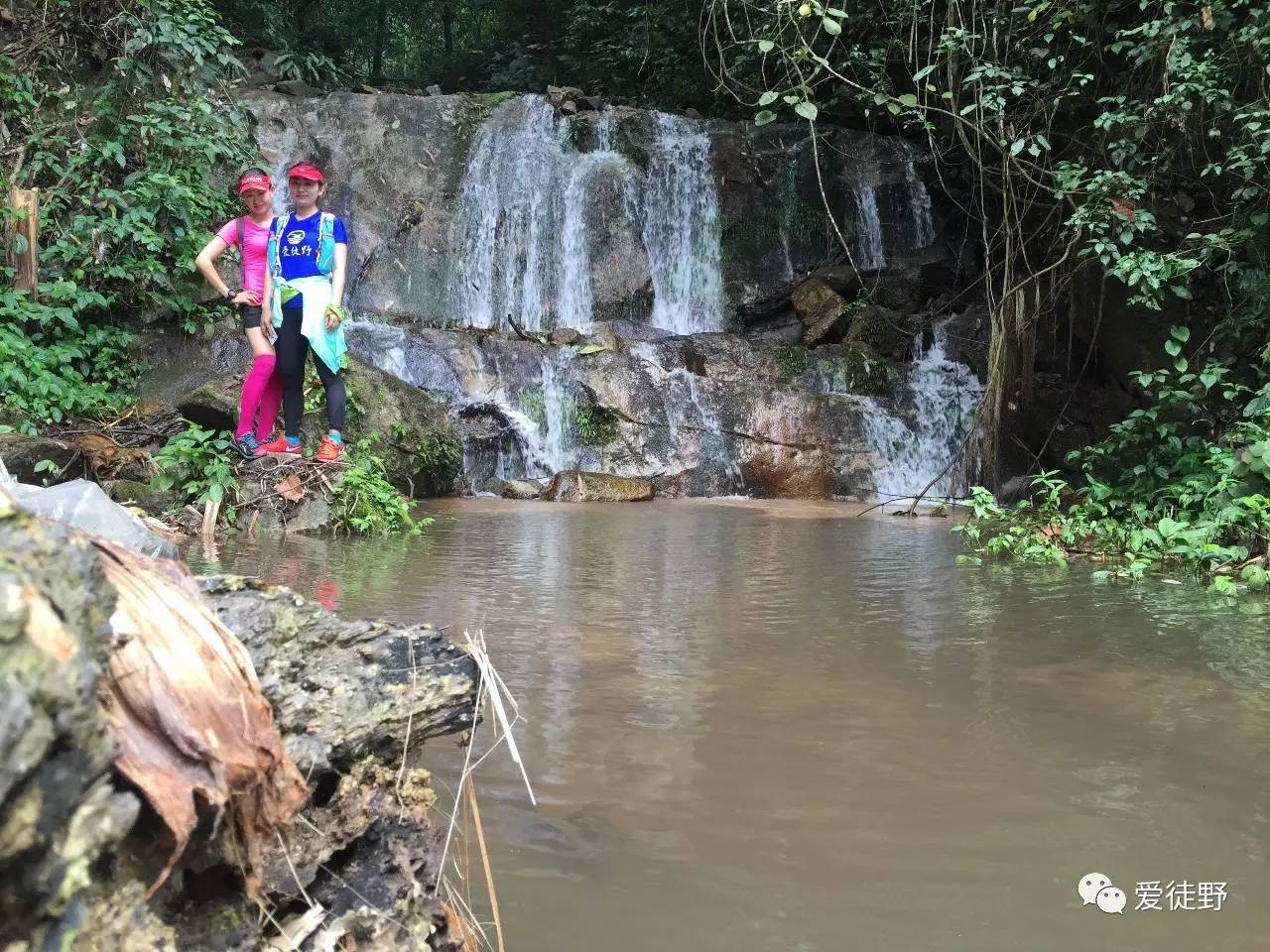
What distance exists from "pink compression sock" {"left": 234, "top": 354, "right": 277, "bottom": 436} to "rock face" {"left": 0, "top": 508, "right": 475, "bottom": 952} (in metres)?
5.02

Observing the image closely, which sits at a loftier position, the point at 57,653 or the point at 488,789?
the point at 57,653

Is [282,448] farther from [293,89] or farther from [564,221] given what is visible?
[293,89]

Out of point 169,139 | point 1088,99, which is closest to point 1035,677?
point 1088,99

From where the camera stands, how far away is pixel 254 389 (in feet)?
21.2

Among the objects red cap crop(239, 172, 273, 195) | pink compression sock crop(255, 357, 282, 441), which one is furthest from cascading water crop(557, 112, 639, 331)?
red cap crop(239, 172, 273, 195)

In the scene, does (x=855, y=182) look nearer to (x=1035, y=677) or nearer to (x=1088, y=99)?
(x=1088, y=99)

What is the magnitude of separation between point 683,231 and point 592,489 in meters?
5.89

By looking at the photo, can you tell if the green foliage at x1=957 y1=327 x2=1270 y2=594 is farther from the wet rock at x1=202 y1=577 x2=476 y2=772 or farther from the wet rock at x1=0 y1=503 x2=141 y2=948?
the wet rock at x1=0 y1=503 x2=141 y2=948

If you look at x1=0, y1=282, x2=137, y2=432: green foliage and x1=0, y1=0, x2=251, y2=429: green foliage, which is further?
x1=0, y1=0, x2=251, y2=429: green foliage

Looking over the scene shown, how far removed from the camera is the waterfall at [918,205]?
46.4 ft

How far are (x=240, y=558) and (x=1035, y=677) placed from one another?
373 centimetres

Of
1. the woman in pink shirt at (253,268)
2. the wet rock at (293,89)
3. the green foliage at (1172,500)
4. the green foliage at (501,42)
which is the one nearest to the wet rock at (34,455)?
the woman in pink shirt at (253,268)

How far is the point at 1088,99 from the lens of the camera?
778 cm

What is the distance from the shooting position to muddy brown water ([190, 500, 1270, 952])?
1.77 metres
